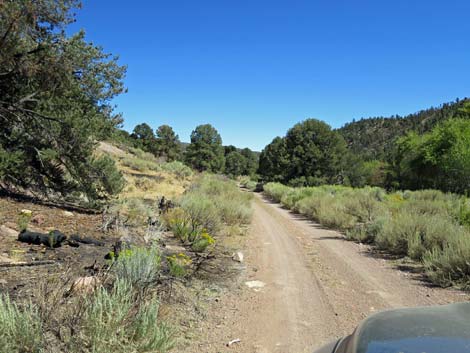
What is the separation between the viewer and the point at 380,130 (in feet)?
423

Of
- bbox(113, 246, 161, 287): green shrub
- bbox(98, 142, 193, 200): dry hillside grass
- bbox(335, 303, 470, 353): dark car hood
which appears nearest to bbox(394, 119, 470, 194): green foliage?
bbox(98, 142, 193, 200): dry hillside grass

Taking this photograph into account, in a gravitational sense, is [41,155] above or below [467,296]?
above

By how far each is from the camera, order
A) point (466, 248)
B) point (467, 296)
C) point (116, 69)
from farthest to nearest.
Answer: point (116, 69) → point (466, 248) → point (467, 296)

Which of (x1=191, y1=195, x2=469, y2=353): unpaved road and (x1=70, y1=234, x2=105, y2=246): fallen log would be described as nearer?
(x1=191, y1=195, x2=469, y2=353): unpaved road

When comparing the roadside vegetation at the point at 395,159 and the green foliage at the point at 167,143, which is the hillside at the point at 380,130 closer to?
the roadside vegetation at the point at 395,159

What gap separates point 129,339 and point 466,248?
5778 millimetres

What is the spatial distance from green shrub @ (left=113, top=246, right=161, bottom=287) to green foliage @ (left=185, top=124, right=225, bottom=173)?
57803mm

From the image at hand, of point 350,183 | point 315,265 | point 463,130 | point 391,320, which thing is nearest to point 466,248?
point 315,265

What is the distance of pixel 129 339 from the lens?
336 centimetres

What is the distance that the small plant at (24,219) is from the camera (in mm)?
7148

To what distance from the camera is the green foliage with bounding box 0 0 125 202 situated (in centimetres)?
864

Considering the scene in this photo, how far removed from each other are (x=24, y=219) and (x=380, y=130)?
136 metres

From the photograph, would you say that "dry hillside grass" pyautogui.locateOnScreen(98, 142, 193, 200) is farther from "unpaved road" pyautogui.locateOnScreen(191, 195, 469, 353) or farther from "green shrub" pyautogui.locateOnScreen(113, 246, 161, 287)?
"green shrub" pyautogui.locateOnScreen(113, 246, 161, 287)

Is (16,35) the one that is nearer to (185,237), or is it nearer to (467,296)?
(185,237)
